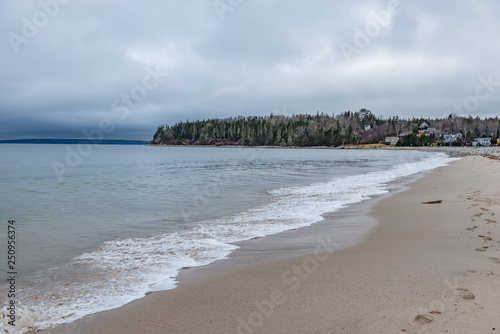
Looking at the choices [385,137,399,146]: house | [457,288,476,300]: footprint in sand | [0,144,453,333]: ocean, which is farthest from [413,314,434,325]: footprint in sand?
[385,137,399,146]: house

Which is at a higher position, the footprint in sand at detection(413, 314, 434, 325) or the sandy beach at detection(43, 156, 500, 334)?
the footprint in sand at detection(413, 314, 434, 325)

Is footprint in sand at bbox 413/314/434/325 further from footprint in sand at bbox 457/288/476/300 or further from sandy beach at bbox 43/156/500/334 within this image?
footprint in sand at bbox 457/288/476/300

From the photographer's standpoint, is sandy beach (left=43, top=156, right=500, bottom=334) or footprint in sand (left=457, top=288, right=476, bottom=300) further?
footprint in sand (left=457, top=288, right=476, bottom=300)

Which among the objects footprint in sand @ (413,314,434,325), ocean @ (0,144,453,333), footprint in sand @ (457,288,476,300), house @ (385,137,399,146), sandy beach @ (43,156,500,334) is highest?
house @ (385,137,399,146)

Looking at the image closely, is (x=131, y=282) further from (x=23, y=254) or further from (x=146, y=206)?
(x=146, y=206)

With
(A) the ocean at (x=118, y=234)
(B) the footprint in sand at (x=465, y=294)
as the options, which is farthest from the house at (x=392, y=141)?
(B) the footprint in sand at (x=465, y=294)

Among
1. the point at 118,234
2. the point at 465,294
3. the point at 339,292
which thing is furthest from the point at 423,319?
the point at 118,234

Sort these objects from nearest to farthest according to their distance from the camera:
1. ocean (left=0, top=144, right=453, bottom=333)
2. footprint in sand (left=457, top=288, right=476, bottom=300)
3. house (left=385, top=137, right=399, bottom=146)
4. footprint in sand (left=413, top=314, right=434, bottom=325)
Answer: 1. footprint in sand (left=413, top=314, right=434, bottom=325)
2. footprint in sand (left=457, top=288, right=476, bottom=300)
3. ocean (left=0, top=144, right=453, bottom=333)
4. house (left=385, top=137, right=399, bottom=146)

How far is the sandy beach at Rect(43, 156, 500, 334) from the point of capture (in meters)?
3.10

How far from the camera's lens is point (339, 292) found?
3773 mm

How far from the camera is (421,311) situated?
3.16 meters

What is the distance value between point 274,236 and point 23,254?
5165 millimetres

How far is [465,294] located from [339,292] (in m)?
1.31

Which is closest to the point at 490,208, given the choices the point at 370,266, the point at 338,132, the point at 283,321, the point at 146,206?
the point at 370,266
